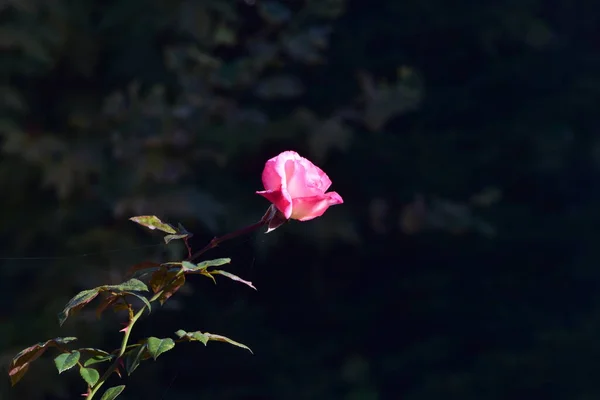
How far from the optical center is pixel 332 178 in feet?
10.3

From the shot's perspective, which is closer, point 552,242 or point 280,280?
point 280,280

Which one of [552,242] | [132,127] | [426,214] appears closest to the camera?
[132,127]

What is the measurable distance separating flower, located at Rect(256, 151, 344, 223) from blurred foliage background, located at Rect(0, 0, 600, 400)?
5.75 ft

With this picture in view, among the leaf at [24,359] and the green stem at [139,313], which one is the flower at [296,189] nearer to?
the green stem at [139,313]

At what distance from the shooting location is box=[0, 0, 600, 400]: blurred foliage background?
8.79ft

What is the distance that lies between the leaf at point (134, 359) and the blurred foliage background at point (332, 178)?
5.88 ft

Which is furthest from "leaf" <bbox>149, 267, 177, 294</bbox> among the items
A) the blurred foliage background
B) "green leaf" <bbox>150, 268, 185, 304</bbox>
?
the blurred foliage background

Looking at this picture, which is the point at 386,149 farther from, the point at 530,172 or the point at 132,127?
the point at 132,127

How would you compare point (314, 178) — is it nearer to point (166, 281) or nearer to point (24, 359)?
point (166, 281)

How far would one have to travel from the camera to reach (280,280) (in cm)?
330

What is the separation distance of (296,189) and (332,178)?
2409mm

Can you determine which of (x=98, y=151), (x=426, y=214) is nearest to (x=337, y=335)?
(x=426, y=214)

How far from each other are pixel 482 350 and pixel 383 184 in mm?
784

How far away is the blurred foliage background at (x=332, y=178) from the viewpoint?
2.68m
